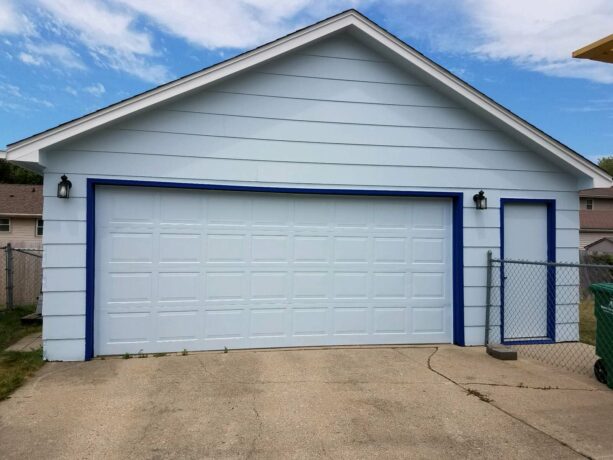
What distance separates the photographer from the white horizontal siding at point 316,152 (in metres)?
5.92

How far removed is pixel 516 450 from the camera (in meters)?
3.52

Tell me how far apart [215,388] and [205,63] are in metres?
4.17

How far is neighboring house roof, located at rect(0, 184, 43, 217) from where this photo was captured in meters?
20.7

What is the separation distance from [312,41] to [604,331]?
5.19 meters

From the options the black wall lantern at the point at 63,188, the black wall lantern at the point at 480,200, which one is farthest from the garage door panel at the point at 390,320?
the black wall lantern at the point at 63,188

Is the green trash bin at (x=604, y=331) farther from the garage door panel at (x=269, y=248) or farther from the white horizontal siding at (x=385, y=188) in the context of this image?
the garage door panel at (x=269, y=248)

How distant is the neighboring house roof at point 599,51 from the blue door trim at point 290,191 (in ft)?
8.77

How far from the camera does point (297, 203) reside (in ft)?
21.8

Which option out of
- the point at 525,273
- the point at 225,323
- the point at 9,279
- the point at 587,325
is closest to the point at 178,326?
the point at 225,323

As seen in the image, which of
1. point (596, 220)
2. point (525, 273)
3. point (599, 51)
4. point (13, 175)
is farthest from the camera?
point (13, 175)

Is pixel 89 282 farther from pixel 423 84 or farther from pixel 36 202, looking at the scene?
pixel 36 202

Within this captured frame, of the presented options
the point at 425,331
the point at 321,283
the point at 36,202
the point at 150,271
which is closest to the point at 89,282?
the point at 150,271

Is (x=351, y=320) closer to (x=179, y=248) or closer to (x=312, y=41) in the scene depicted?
(x=179, y=248)

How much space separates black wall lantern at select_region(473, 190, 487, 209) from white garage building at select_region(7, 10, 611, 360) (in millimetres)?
99
